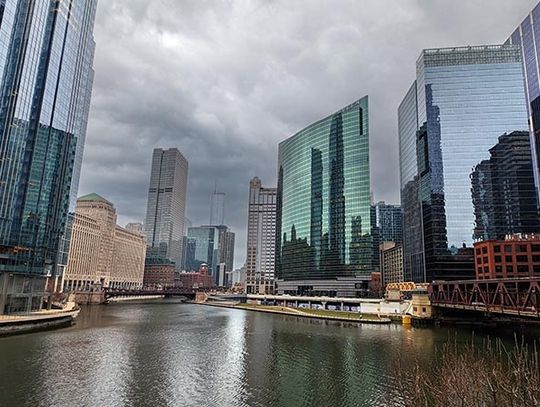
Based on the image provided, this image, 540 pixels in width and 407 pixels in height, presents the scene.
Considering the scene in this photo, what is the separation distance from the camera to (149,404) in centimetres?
4269

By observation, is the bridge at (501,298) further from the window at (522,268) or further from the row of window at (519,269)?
the window at (522,268)

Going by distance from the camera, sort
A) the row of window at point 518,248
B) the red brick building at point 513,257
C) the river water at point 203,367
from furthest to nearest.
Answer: the row of window at point 518,248, the red brick building at point 513,257, the river water at point 203,367

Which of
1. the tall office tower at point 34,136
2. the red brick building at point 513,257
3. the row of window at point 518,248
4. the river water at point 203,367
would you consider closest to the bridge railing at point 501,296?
the river water at point 203,367

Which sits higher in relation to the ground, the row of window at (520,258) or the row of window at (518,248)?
the row of window at (518,248)

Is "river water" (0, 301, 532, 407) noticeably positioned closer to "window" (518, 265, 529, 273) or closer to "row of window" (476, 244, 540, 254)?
"window" (518, 265, 529, 273)

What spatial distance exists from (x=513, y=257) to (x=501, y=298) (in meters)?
94.1

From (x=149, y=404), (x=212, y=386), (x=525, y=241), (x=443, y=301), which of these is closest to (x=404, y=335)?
(x=443, y=301)

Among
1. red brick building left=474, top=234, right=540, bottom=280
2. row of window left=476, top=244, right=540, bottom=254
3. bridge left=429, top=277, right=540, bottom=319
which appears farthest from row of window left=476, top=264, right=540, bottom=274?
bridge left=429, top=277, right=540, bottom=319

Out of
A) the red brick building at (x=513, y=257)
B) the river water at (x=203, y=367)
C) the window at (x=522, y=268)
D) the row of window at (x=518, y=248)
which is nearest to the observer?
the river water at (x=203, y=367)

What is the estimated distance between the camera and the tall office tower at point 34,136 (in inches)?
4749

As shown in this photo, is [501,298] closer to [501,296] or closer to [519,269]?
[501,296]

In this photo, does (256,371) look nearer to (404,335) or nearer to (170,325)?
(404,335)

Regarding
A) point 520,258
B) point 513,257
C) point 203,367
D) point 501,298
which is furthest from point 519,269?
point 203,367

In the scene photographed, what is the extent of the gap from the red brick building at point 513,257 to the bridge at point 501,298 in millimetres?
18635
